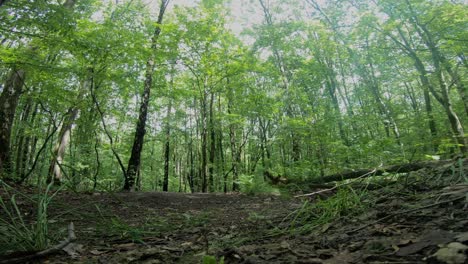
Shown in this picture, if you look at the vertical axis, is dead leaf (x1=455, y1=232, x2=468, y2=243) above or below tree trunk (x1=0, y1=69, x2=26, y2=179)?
below

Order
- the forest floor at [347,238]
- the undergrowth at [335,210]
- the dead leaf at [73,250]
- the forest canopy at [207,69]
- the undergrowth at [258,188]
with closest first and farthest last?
the forest floor at [347,238] < the dead leaf at [73,250] < the undergrowth at [335,210] < the forest canopy at [207,69] < the undergrowth at [258,188]

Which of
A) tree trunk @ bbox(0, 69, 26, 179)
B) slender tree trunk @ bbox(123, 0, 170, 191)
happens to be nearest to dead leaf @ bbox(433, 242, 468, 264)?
tree trunk @ bbox(0, 69, 26, 179)

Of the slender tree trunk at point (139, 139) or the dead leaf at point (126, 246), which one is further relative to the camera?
the slender tree trunk at point (139, 139)

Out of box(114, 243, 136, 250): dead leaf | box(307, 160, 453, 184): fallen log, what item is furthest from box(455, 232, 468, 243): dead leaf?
box(114, 243, 136, 250): dead leaf

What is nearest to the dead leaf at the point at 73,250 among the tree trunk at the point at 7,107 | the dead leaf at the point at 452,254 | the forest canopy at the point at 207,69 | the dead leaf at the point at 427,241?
the forest canopy at the point at 207,69

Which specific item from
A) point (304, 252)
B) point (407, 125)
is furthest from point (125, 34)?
point (407, 125)

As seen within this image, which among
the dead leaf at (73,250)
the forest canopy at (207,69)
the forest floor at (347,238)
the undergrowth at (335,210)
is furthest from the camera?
the forest canopy at (207,69)

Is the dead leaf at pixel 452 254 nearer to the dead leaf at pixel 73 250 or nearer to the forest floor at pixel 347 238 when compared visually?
the forest floor at pixel 347 238

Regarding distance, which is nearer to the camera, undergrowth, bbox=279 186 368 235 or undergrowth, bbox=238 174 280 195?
undergrowth, bbox=279 186 368 235

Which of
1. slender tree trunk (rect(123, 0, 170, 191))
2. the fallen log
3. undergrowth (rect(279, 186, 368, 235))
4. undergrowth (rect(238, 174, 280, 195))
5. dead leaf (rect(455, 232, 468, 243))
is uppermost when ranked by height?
slender tree trunk (rect(123, 0, 170, 191))

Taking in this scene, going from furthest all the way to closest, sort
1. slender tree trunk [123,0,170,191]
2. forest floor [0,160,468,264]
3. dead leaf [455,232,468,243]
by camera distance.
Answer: slender tree trunk [123,0,170,191] → forest floor [0,160,468,264] → dead leaf [455,232,468,243]

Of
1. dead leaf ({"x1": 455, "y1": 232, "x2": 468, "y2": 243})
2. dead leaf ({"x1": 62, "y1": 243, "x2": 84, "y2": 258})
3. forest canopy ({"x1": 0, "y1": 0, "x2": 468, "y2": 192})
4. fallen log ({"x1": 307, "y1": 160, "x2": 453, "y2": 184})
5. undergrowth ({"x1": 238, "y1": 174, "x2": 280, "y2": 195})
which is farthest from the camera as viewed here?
undergrowth ({"x1": 238, "y1": 174, "x2": 280, "y2": 195})

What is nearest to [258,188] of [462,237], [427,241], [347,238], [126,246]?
[126,246]

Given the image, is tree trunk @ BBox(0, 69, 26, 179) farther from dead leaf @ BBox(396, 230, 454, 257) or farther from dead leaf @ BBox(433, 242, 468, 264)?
dead leaf @ BBox(433, 242, 468, 264)
